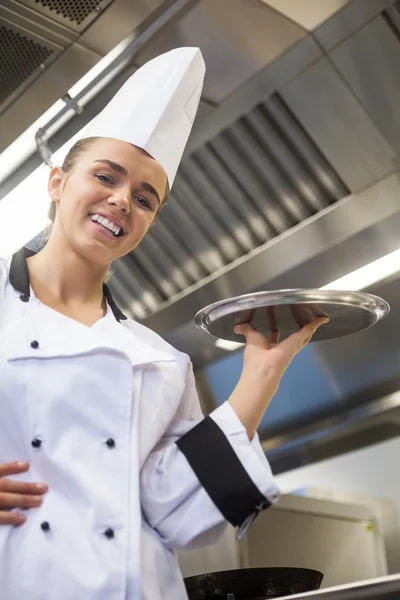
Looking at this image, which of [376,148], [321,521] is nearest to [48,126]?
[376,148]

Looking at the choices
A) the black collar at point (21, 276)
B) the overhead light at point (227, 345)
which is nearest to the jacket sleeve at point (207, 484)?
the black collar at point (21, 276)

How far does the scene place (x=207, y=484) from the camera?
3.02 feet

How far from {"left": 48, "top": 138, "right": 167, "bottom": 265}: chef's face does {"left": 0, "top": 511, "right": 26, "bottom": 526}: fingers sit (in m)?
0.37

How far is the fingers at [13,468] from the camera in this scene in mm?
896

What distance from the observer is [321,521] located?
2275mm

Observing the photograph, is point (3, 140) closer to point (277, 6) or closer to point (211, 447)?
point (277, 6)

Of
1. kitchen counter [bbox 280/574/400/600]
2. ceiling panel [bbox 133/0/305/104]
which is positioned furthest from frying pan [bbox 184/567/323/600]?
ceiling panel [bbox 133/0/305/104]

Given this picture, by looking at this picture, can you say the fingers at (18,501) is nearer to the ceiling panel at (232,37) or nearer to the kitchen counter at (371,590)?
the kitchen counter at (371,590)

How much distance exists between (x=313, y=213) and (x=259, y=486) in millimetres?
1058

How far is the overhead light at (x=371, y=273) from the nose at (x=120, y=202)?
939 millimetres

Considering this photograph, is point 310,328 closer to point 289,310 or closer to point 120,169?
point 289,310

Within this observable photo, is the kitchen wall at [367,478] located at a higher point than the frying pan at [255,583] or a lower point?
Answer: higher

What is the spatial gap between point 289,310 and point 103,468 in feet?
1.12

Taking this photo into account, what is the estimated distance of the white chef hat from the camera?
44.5 inches
